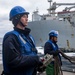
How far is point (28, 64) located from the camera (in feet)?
8.25

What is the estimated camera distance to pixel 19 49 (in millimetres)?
2541

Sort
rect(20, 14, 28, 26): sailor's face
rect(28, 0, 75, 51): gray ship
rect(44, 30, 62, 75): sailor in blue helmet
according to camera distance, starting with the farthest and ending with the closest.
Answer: rect(28, 0, 75, 51): gray ship → rect(44, 30, 62, 75): sailor in blue helmet → rect(20, 14, 28, 26): sailor's face

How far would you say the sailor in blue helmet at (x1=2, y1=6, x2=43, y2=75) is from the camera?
2.47 metres

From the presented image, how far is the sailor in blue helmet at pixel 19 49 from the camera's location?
247cm

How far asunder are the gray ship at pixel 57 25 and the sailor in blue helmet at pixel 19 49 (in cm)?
2394

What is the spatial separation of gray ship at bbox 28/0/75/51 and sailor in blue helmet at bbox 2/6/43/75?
2394 centimetres

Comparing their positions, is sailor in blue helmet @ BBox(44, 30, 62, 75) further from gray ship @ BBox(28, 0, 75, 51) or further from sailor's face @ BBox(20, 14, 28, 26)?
gray ship @ BBox(28, 0, 75, 51)

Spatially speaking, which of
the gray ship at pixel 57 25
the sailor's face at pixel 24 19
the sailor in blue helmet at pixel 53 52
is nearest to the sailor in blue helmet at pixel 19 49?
the sailor's face at pixel 24 19

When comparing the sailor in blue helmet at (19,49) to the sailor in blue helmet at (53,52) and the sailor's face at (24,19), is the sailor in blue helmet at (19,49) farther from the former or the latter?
the sailor in blue helmet at (53,52)

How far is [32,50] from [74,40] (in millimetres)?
24931

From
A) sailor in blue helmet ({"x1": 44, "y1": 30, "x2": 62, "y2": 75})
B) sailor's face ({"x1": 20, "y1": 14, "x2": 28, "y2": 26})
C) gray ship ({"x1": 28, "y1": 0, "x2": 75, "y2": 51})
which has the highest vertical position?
sailor's face ({"x1": 20, "y1": 14, "x2": 28, "y2": 26})

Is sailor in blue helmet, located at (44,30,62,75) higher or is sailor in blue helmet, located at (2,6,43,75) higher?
sailor in blue helmet, located at (2,6,43,75)

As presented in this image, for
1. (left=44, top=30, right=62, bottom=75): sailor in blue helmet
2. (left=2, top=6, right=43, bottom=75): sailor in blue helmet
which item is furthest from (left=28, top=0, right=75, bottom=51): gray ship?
(left=2, top=6, right=43, bottom=75): sailor in blue helmet

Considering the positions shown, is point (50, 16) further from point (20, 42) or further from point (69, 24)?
point (20, 42)
